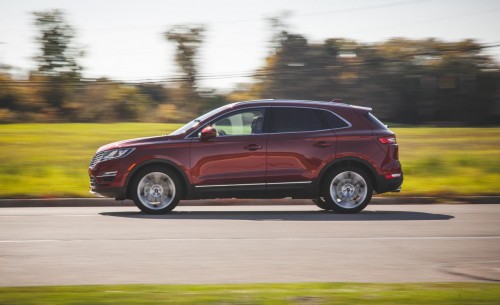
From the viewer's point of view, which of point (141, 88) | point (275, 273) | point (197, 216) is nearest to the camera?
point (275, 273)

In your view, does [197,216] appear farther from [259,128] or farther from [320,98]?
[320,98]

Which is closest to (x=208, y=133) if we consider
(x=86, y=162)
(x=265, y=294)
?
(x=265, y=294)

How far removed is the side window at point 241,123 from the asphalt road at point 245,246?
1.34 metres

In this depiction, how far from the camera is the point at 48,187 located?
60.3 feet

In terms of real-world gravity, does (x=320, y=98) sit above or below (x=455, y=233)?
above

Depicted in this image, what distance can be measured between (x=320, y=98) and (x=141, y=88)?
15472mm

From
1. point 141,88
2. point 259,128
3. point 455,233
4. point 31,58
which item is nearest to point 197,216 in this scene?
point 259,128

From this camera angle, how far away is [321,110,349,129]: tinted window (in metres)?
13.9

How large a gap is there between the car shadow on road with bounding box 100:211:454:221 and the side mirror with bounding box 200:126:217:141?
1.23 metres

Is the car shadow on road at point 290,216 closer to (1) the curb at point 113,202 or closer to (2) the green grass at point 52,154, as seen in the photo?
(1) the curb at point 113,202

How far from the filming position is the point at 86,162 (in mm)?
27734

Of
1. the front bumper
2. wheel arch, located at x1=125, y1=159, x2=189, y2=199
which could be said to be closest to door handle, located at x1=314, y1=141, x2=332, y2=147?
wheel arch, located at x1=125, y1=159, x2=189, y2=199

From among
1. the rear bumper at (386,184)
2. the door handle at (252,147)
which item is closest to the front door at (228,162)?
the door handle at (252,147)

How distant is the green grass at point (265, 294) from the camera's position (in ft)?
20.1
